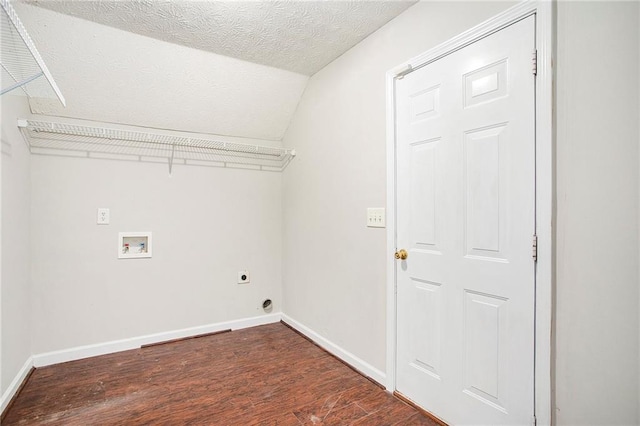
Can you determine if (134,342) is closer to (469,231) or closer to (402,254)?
(402,254)

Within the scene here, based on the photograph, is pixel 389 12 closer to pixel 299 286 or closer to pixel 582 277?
pixel 582 277

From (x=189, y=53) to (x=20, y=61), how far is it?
1039 millimetres

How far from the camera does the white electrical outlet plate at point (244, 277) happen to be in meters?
3.16

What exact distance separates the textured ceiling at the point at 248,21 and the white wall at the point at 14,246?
80 cm

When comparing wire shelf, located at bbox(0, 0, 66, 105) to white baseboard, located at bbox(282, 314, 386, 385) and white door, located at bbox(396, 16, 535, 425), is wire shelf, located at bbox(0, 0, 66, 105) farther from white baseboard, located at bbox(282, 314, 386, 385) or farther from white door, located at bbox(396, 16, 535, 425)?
white baseboard, located at bbox(282, 314, 386, 385)

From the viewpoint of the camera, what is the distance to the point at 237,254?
124 inches

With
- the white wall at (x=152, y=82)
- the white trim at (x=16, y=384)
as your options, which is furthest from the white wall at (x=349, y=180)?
the white trim at (x=16, y=384)

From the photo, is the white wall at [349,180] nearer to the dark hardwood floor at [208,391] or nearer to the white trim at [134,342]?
the dark hardwood floor at [208,391]

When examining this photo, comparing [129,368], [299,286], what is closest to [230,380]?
[129,368]

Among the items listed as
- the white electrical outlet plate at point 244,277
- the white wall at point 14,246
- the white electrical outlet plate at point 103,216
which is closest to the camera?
the white wall at point 14,246

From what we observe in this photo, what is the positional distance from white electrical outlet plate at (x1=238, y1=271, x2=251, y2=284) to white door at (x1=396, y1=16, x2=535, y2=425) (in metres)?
1.71

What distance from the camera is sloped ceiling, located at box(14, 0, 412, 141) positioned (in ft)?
6.29

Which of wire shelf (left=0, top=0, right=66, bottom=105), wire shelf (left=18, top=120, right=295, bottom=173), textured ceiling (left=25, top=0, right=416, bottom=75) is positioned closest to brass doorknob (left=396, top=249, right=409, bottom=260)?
textured ceiling (left=25, top=0, right=416, bottom=75)

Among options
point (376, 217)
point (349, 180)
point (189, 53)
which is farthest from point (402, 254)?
point (189, 53)
